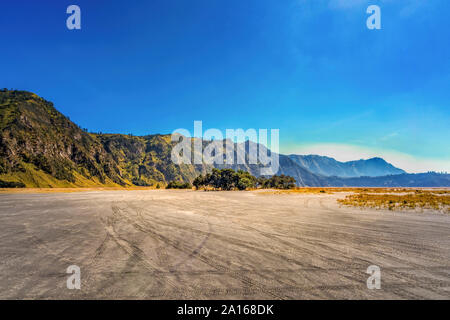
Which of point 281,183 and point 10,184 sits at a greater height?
point 10,184

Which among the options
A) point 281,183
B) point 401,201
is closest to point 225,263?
point 401,201

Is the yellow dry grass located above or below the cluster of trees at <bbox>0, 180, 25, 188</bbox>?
above

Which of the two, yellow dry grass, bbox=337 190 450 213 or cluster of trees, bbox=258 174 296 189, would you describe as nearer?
yellow dry grass, bbox=337 190 450 213

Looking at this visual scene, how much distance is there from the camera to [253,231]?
12.0 meters

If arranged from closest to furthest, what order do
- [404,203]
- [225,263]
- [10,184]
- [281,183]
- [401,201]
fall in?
1. [225,263]
2. [404,203]
3. [401,201]
4. [10,184]
5. [281,183]

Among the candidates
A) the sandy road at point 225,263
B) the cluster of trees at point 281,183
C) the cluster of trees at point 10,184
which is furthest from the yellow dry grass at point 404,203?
the cluster of trees at point 10,184

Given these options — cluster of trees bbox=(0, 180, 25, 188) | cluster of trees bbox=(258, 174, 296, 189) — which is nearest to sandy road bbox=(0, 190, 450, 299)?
cluster of trees bbox=(258, 174, 296, 189)

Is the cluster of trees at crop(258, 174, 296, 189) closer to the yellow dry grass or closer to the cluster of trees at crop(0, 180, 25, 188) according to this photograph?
the yellow dry grass

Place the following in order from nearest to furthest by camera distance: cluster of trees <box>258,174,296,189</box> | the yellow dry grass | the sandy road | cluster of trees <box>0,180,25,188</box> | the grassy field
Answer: the sandy road
the yellow dry grass
the grassy field
cluster of trees <box>0,180,25,188</box>
cluster of trees <box>258,174,296,189</box>

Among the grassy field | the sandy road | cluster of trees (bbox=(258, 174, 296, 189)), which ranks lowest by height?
cluster of trees (bbox=(258, 174, 296, 189))

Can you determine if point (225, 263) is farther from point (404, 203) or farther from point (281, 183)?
point (281, 183)

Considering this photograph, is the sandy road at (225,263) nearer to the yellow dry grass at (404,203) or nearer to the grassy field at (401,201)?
the yellow dry grass at (404,203)

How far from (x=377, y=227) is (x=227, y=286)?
494 inches
